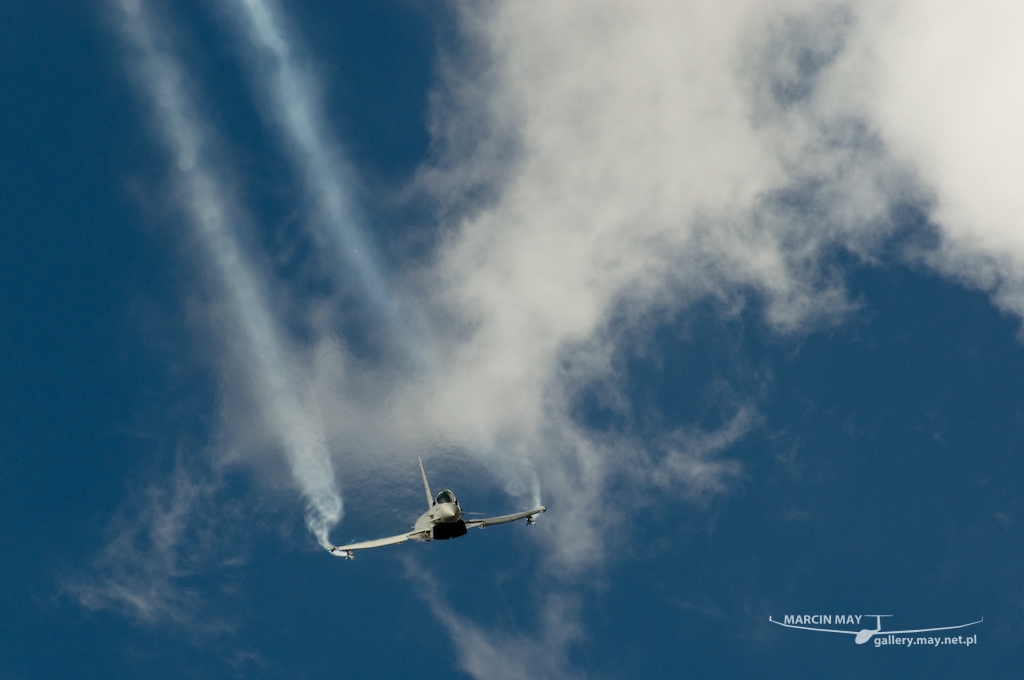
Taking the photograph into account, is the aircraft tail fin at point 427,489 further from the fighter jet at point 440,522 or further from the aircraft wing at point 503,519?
the aircraft wing at point 503,519

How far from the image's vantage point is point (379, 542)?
106 m

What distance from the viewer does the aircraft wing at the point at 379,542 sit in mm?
103688

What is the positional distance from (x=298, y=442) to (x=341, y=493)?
7596 millimetres

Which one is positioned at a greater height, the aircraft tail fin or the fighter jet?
the aircraft tail fin

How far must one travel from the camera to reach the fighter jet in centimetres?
10069

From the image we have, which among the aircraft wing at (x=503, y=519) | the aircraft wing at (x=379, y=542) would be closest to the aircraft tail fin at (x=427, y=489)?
the aircraft wing at (x=379, y=542)

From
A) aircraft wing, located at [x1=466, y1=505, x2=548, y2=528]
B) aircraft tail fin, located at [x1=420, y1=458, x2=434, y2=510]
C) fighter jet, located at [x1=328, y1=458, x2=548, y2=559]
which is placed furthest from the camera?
aircraft tail fin, located at [x1=420, y1=458, x2=434, y2=510]

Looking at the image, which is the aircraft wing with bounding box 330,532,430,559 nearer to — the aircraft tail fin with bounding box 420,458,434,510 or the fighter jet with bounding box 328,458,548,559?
the fighter jet with bounding box 328,458,548,559

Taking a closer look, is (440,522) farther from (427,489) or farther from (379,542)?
(379,542)

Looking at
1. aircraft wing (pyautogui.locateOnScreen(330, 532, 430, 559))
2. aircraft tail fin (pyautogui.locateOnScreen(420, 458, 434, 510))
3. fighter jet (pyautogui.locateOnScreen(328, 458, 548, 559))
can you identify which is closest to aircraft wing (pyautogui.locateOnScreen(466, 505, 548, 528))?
fighter jet (pyautogui.locateOnScreen(328, 458, 548, 559))

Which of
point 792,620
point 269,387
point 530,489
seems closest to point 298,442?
point 269,387

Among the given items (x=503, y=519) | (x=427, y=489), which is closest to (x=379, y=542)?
(x=427, y=489)

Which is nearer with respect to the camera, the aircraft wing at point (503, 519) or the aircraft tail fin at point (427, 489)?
the aircraft wing at point (503, 519)

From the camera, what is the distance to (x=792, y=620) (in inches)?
5187
